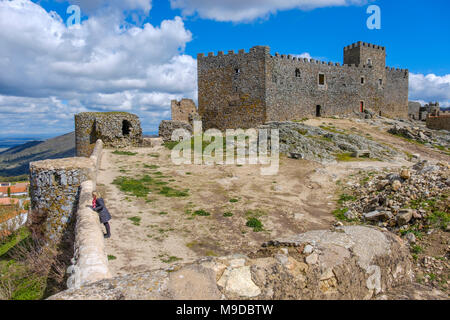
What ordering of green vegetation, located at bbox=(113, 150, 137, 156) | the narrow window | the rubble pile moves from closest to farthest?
the rubble pile, green vegetation, located at bbox=(113, 150, 137, 156), the narrow window

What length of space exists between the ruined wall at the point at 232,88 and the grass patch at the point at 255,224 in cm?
1811

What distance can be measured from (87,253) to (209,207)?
6.13 metres

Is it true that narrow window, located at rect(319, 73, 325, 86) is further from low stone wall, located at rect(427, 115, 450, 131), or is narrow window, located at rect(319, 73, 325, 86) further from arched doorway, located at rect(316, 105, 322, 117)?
low stone wall, located at rect(427, 115, 450, 131)

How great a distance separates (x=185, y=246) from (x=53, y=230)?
429 centimetres

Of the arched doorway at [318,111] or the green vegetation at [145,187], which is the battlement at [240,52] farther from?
the green vegetation at [145,187]

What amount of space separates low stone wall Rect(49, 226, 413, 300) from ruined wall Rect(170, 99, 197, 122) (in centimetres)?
2585

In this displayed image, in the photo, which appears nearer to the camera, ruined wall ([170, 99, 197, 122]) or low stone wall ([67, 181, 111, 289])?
low stone wall ([67, 181, 111, 289])

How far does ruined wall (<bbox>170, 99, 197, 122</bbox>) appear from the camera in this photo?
29359mm

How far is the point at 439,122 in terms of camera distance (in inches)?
1346

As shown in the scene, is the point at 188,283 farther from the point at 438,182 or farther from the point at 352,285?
the point at 438,182

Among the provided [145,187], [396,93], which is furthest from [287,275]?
[396,93]

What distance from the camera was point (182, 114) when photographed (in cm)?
2981

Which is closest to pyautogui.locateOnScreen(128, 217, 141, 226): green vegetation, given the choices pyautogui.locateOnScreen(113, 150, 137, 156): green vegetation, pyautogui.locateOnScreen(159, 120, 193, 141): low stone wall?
pyautogui.locateOnScreen(113, 150, 137, 156): green vegetation

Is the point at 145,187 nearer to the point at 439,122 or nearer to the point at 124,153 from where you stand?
the point at 124,153
